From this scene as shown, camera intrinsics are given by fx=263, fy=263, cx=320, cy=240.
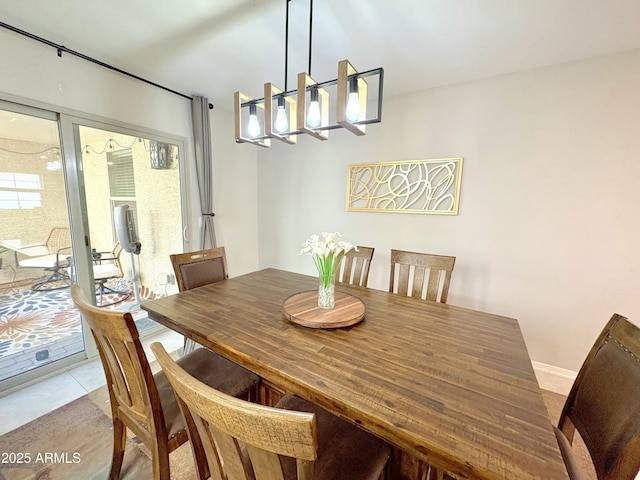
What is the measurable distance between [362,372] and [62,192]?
2.67 metres

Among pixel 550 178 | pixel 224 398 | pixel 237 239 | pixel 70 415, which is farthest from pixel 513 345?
pixel 237 239

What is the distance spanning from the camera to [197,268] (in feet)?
6.65

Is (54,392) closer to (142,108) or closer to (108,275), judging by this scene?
(108,275)

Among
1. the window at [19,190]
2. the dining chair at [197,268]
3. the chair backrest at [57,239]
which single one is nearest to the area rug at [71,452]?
the dining chair at [197,268]

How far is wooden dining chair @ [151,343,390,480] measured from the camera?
1.70 ft

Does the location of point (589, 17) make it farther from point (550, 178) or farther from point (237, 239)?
point (237, 239)

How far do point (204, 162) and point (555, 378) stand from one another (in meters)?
3.93

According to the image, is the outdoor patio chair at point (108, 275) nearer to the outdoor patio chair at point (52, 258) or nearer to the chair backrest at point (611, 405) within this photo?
the outdoor patio chair at point (52, 258)

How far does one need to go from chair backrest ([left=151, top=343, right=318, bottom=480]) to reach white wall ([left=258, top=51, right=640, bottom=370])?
236cm

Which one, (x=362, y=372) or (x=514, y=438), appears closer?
(x=514, y=438)

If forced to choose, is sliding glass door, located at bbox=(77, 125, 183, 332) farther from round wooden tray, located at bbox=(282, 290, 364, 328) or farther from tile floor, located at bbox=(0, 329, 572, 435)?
round wooden tray, located at bbox=(282, 290, 364, 328)

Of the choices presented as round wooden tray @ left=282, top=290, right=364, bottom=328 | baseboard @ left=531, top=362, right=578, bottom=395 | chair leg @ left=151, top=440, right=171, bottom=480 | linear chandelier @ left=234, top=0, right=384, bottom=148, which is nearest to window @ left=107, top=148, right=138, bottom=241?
linear chandelier @ left=234, top=0, right=384, bottom=148

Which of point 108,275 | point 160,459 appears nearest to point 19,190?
point 108,275

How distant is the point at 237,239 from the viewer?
3574 mm
